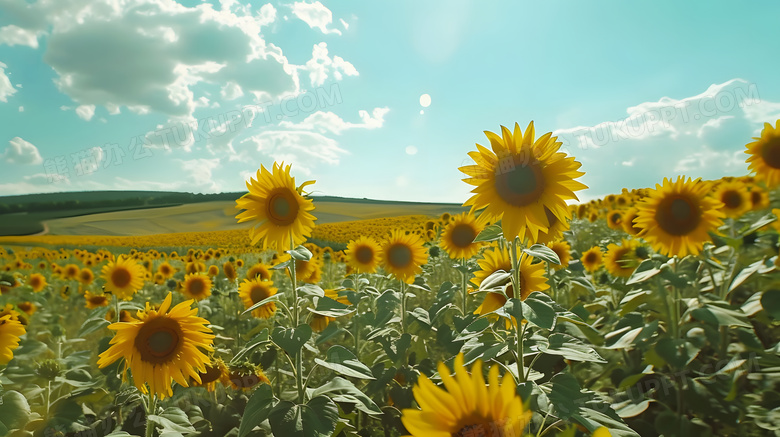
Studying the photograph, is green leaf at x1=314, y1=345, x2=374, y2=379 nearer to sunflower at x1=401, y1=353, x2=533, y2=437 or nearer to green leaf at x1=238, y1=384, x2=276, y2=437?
green leaf at x1=238, y1=384, x2=276, y2=437

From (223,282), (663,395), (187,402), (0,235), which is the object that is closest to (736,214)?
(663,395)

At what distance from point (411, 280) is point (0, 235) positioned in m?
27.9

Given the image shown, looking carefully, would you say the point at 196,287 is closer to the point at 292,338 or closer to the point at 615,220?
the point at 292,338

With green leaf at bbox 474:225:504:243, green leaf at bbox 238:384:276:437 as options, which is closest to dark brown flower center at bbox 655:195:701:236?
green leaf at bbox 474:225:504:243

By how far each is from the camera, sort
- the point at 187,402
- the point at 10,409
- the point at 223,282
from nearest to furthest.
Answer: the point at 10,409
the point at 187,402
the point at 223,282

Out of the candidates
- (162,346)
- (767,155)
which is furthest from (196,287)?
(767,155)

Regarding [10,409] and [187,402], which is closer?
[10,409]

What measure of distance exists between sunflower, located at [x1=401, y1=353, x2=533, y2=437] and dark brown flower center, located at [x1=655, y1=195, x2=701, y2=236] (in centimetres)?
332

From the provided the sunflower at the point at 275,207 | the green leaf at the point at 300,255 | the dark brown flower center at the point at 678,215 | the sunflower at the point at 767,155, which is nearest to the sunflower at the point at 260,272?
the sunflower at the point at 275,207

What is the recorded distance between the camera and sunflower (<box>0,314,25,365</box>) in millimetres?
2736

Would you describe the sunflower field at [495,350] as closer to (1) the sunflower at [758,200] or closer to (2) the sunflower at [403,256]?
(2) the sunflower at [403,256]

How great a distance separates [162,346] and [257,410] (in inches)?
33.0

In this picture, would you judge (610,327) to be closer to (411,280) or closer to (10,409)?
(411,280)

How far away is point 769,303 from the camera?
8.89 ft
